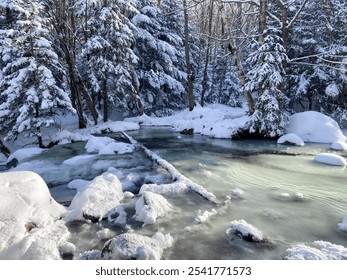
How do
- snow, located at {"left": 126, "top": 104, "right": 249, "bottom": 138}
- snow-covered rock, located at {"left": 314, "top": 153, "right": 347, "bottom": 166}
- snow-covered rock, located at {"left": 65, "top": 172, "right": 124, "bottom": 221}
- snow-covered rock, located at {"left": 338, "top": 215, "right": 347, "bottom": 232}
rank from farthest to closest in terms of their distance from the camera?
snow, located at {"left": 126, "top": 104, "right": 249, "bottom": 138} → snow-covered rock, located at {"left": 314, "top": 153, "right": 347, "bottom": 166} → snow-covered rock, located at {"left": 65, "top": 172, "right": 124, "bottom": 221} → snow-covered rock, located at {"left": 338, "top": 215, "right": 347, "bottom": 232}

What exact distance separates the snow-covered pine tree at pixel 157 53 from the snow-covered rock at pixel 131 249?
21138mm

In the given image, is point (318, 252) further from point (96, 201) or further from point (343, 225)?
point (96, 201)

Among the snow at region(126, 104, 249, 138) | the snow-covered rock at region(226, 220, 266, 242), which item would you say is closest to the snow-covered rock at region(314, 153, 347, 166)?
the snow at region(126, 104, 249, 138)

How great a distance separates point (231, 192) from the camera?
575 centimetres

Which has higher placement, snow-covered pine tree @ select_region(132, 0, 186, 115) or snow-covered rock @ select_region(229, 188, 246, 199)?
snow-covered pine tree @ select_region(132, 0, 186, 115)

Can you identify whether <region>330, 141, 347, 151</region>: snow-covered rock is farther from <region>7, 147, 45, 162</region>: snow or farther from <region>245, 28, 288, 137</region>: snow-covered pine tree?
<region>7, 147, 45, 162</region>: snow

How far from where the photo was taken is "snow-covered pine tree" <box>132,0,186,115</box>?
23594 millimetres

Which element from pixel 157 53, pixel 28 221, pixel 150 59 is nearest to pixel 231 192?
pixel 28 221

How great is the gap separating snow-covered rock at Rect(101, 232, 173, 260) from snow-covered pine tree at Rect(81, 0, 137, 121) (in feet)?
51.8

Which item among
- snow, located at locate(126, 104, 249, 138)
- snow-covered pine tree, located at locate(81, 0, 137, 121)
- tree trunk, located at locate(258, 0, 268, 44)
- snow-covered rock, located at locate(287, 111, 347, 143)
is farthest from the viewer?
snow-covered pine tree, located at locate(81, 0, 137, 121)

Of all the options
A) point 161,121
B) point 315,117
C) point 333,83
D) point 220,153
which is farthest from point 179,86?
point 220,153

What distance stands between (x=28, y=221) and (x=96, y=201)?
3.67ft

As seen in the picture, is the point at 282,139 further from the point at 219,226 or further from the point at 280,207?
the point at 219,226
